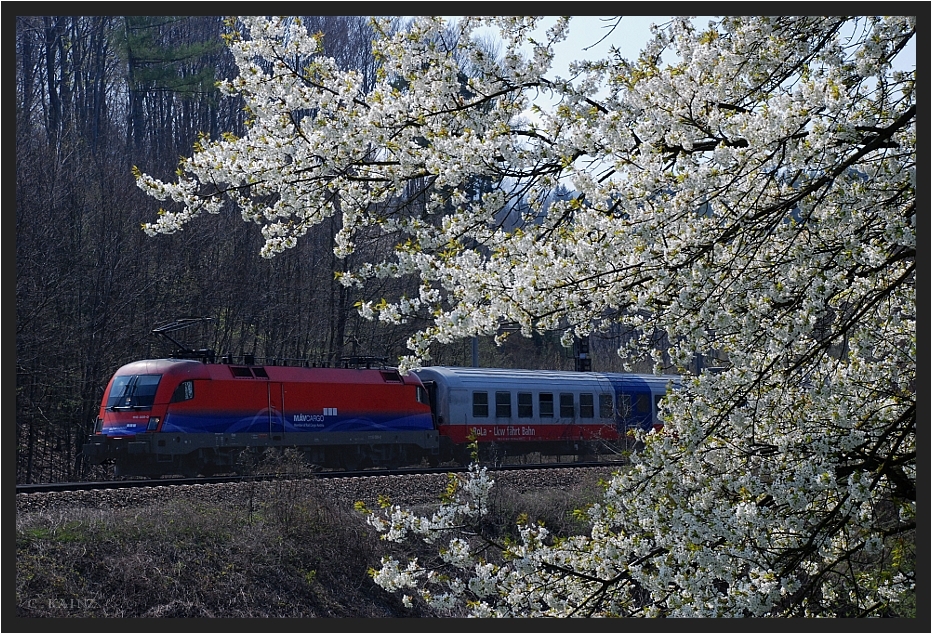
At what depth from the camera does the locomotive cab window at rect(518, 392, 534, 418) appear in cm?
2227

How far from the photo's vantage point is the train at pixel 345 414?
16.9 meters

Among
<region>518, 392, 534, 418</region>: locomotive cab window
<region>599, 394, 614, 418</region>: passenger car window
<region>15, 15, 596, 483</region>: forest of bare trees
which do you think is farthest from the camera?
<region>599, 394, 614, 418</region>: passenger car window

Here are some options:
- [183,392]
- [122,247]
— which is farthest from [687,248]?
[122,247]

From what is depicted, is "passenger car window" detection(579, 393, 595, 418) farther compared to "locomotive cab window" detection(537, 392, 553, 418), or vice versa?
"passenger car window" detection(579, 393, 595, 418)

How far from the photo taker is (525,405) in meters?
22.3

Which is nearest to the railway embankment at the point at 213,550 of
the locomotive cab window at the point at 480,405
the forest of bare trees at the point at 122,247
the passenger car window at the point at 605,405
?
the locomotive cab window at the point at 480,405

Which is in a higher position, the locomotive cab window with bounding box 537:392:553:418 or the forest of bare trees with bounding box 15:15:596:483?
the forest of bare trees with bounding box 15:15:596:483

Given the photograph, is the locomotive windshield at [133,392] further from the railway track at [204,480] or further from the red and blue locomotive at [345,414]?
the railway track at [204,480]

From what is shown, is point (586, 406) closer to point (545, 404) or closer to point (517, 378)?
point (545, 404)

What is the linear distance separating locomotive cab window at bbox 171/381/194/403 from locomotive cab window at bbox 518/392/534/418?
812cm

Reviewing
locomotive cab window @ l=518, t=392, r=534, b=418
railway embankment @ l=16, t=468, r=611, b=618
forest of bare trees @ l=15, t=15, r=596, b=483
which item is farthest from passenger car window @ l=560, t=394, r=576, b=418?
railway embankment @ l=16, t=468, r=611, b=618

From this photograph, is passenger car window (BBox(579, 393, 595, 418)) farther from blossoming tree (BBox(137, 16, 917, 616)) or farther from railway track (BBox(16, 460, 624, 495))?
blossoming tree (BBox(137, 16, 917, 616))

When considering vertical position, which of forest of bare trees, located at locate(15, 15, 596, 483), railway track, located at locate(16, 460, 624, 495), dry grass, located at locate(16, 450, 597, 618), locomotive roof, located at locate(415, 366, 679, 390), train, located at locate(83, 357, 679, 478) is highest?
forest of bare trees, located at locate(15, 15, 596, 483)

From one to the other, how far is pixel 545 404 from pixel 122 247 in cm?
1053
